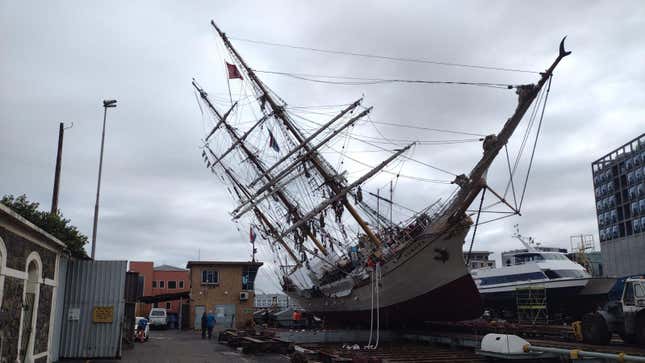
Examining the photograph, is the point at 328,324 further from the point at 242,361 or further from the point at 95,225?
the point at 242,361

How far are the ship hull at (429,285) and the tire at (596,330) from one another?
24.0 ft

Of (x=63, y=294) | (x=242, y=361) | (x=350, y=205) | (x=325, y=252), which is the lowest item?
(x=242, y=361)

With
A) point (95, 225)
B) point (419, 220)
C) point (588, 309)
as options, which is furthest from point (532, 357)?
point (95, 225)

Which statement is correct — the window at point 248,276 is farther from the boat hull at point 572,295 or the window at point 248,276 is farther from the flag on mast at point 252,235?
the boat hull at point 572,295

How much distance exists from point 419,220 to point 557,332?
8.69 meters

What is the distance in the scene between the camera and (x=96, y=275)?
1789 cm

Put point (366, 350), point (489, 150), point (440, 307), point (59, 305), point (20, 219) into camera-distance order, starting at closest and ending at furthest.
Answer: point (20, 219) < point (59, 305) < point (366, 350) < point (489, 150) < point (440, 307)

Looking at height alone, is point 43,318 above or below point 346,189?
below

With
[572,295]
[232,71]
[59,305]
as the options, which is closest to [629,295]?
[572,295]

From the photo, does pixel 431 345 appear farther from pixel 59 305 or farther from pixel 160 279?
pixel 160 279

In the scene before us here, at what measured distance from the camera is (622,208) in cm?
7525

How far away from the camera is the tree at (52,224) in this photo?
19027mm

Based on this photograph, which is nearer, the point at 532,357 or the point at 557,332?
the point at 532,357

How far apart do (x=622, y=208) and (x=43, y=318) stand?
262 ft
